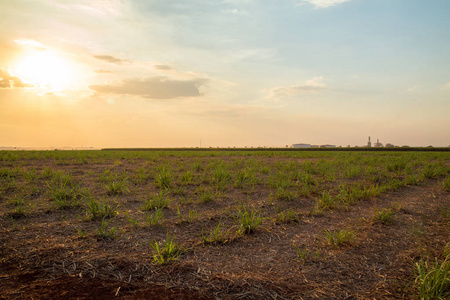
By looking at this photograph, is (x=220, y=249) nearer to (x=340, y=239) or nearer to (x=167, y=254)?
(x=167, y=254)

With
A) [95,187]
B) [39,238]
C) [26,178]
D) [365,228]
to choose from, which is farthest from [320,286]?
[26,178]

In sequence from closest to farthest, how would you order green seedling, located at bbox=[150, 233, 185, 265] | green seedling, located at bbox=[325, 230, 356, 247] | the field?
the field → green seedling, located at bbox=[150, 233, 185, 265] → green seedling, located at bbox=[325, 230, 356, 247]

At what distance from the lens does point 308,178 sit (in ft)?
28.5

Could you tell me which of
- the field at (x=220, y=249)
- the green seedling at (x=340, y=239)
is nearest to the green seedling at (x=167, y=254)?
the field at (x=220, y=249)

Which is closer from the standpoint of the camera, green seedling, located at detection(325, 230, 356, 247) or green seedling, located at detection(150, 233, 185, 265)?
green seedling, located at detection(150, 233, 185, 265)

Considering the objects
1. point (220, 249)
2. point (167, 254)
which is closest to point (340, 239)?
point (220, 249)

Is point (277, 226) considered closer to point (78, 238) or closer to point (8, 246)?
point (78, 238)

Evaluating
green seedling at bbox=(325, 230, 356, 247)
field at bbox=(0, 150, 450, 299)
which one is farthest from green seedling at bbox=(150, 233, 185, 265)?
green seedling at bbox=(325, 230, 356, 247)

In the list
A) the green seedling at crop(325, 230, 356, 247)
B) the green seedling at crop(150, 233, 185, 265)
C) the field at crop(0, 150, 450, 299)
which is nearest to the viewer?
the field at crop(0, 150, 450, 299)

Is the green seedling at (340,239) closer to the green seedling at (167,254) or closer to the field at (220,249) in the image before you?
the field at (220,249)

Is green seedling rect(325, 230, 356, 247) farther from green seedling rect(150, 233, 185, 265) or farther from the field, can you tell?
green seedling rect(150, 233, 185, 265)

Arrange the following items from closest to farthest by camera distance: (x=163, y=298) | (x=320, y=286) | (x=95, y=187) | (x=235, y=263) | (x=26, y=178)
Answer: (x=163, y=298), (x=320, y=286), (x=235, y=263), (x=95, y=187), (x=26, y=178)

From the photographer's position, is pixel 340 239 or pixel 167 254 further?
pixel 340 239

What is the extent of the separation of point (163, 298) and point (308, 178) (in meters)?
6.91
